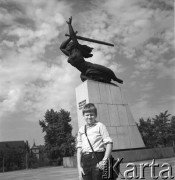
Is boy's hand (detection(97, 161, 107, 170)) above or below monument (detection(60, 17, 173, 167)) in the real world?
below

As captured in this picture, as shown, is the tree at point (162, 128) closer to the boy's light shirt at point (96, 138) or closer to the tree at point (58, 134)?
the tree at point (58, 134)

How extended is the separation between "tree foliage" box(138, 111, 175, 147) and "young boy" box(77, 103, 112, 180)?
34.2m

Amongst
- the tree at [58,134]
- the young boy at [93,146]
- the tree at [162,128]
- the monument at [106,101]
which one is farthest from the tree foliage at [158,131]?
the young boy at [93,146]

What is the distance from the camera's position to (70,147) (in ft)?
114

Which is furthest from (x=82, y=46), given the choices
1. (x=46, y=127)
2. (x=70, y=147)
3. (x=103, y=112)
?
Answer: (x=46, y=127)

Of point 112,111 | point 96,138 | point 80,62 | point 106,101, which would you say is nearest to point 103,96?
point 106,101

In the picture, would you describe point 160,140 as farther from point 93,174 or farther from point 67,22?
point 93,174

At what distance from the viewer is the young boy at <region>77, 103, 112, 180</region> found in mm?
2896

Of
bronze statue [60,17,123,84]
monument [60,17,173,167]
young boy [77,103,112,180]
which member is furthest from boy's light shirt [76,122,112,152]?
bronze statue [60,17,123,84]

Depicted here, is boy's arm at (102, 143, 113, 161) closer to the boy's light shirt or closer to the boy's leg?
the boy's light shirt

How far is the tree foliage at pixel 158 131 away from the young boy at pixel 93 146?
112 ft

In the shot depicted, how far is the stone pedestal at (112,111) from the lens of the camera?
42.7 feet

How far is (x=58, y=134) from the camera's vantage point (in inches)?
1436

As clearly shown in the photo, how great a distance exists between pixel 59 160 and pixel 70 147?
2269 mm
